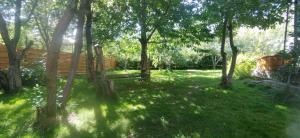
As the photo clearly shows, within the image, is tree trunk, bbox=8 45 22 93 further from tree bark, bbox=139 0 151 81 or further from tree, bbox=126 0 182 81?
tree bark, bbox=139 0 151 81

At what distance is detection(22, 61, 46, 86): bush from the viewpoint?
1272 cm

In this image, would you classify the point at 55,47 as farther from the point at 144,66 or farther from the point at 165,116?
the point at 144,66

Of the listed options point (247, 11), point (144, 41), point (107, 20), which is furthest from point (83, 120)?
point (144, 41)

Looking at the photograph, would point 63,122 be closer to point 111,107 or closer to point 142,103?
point 111,107

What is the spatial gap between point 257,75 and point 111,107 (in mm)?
11961

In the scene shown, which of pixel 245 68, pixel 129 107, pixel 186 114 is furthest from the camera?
pixel 245 68

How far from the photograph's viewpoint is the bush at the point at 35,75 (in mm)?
12716

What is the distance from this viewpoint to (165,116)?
28.4ft

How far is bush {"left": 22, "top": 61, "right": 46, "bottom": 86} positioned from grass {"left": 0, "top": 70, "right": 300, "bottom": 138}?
1058mm

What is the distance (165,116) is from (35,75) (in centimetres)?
694

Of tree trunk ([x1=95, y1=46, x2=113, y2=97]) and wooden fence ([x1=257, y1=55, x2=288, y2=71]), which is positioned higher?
wooden fence ([x1=257, y1=55, x2=288, y2=71])

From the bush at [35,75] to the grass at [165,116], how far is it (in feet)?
3.47

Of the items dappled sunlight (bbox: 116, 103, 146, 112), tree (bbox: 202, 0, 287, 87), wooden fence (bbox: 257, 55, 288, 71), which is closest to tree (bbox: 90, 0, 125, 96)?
tree (bbox: 202, 0, 287, 87)

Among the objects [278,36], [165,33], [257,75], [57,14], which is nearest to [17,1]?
[57,14]
